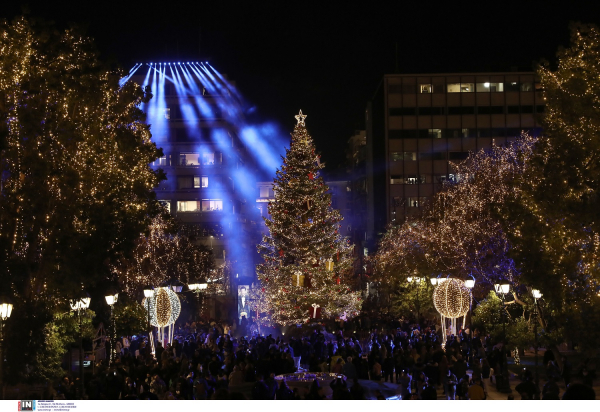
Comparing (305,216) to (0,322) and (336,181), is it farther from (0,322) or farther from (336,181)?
(336,181)

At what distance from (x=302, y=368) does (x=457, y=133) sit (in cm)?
5347

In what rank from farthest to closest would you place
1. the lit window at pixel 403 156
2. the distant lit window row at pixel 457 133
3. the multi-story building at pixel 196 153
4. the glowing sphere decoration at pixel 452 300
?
the multi-story building at pixel 196 153, the lit window at pixel 403 156, the distant lit window row at pixel 457 133, the glowing sphere decoration at pixel 452 300

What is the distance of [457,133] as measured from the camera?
7725 cm

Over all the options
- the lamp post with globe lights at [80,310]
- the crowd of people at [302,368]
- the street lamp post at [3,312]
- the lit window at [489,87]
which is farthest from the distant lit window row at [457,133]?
the street lamp post at [3,312]

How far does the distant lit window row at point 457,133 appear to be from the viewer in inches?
3014

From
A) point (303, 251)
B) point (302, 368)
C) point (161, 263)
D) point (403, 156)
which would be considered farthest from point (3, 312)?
point (403, 156)

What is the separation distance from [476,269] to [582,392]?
30905 millimetres

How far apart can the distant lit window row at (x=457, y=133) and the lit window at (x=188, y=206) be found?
21.7 meters

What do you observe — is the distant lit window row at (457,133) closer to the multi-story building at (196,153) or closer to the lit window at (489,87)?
the lit window at (489,87)

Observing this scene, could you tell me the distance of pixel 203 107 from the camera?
8231 centimetres

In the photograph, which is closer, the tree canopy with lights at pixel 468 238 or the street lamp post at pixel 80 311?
the street lamp post at pixel 80 311

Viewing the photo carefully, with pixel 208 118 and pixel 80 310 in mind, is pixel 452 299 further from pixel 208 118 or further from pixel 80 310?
pixel 208 118

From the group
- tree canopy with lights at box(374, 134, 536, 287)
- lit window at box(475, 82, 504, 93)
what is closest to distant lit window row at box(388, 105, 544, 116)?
lit window at box(475, 82, 504, 93)

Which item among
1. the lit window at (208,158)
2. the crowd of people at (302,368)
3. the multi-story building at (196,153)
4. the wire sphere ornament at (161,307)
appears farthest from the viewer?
the lit window at (208,158)
